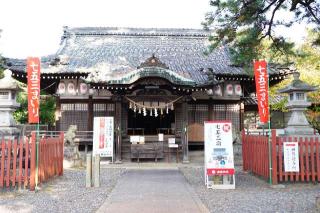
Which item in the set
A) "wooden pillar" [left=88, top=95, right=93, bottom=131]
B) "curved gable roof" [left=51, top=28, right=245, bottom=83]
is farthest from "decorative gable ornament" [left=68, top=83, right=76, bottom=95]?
"wooden pillar" [left=88, top=95, right=93, bottom=131]

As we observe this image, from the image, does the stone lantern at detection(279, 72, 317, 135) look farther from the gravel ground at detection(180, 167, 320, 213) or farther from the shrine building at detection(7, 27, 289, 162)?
the shrine building at detection(7, 27, 289, 162)

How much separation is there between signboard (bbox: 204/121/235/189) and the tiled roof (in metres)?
7.33

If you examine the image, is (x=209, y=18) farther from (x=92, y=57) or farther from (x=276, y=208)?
→ (x=92, y=57)

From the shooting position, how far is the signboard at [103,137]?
14.0m

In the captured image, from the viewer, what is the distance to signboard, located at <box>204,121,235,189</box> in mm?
9148

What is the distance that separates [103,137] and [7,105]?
4.50m

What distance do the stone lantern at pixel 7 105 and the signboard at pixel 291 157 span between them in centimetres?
908

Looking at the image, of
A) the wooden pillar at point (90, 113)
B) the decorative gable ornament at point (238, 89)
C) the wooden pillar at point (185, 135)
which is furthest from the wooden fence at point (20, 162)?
the decorative gable ornament at point (238, 89)

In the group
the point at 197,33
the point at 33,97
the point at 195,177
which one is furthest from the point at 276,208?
the point at 197,33

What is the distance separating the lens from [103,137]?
46.8ft

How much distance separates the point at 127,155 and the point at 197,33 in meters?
11.9

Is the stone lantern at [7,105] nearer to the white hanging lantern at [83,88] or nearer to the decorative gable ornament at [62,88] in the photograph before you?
the decorative gable ornament at [62,88]

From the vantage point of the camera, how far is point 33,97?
A: 9531 mm

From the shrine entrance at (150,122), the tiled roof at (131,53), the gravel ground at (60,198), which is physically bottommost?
the gravel ground at (60,198)
